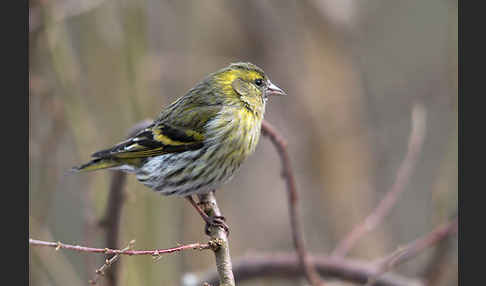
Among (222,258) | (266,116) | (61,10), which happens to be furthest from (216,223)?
(266,116)

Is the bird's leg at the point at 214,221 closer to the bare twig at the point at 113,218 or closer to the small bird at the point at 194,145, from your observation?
the small bird at the point at 194,145

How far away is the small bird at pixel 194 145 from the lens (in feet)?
13.5

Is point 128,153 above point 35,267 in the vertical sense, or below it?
above

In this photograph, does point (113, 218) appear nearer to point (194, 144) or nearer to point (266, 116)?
point (194, 144)

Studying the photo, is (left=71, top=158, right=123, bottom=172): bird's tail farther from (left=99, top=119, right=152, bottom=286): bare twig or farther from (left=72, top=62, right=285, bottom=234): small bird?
(left=99, top=119, right=152, bottom=286): bare twig

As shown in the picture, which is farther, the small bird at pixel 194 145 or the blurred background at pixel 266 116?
the blurred background at pixel 266 116

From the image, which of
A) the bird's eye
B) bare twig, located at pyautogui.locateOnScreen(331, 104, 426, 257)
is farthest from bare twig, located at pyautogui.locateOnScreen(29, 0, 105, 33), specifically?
bare twig, located at pyautogui.locateOnScreen(331, 104, 426, 257)

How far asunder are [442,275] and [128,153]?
251cm

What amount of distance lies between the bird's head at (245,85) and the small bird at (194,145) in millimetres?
11

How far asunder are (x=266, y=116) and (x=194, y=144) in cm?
390

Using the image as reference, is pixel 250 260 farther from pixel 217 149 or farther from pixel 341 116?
pixel 341 116

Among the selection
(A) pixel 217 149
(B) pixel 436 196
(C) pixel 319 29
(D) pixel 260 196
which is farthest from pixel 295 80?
(A) pixel 217 149

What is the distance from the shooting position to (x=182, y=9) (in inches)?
271

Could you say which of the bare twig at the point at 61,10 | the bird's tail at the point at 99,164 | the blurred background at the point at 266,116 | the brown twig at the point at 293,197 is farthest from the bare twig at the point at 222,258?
the bare twig at the point at 61,10
